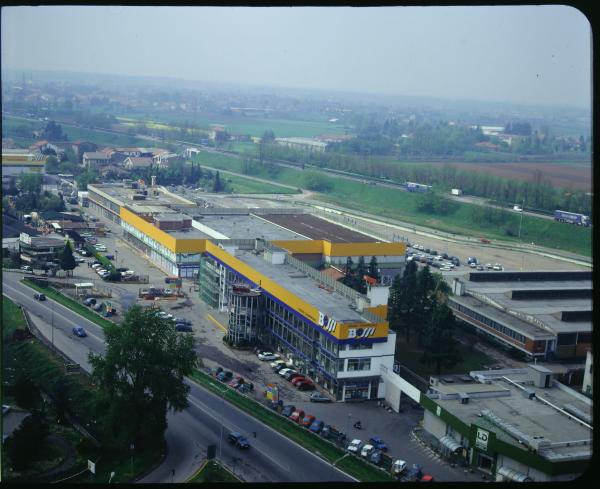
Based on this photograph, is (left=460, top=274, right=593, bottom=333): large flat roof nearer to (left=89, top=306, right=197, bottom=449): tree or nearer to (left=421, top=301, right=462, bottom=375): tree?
(left=421, top=301, right=462, bottom=375): tree

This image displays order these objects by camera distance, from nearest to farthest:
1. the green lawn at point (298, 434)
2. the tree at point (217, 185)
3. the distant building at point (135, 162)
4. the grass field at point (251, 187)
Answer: the green lawn at point (298, 434)
the tree at point (217, 185)
the grass field at point (251, 187)
the distant building at point (135, 162)

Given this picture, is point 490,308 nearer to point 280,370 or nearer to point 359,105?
point 280,370

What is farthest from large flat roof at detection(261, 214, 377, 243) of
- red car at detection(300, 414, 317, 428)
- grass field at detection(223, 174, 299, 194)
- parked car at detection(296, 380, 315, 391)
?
grass field at detection(223, 174, 299, 194)

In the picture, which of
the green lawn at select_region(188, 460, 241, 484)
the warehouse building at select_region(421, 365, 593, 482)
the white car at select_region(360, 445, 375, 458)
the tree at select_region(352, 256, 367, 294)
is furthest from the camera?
the tree at select_region(352, 256, 367, 294)

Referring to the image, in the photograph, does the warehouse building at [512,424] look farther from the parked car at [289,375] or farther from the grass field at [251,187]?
the grass field at [251,187]

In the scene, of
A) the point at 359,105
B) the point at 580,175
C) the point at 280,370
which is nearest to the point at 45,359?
the point at 280,370

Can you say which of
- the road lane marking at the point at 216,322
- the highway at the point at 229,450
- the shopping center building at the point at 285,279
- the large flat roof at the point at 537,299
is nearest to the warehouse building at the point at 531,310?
the large flat roof at the point at 537,299

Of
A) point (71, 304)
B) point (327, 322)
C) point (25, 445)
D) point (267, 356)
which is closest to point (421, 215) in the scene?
point (71, 304)
